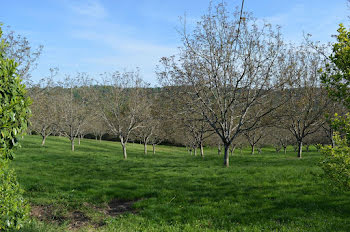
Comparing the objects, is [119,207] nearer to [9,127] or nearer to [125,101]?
[9,127]

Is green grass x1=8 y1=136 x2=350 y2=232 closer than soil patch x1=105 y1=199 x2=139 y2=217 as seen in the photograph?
Yes

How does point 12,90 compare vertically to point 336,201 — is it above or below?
above

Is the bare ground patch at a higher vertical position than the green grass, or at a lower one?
lower

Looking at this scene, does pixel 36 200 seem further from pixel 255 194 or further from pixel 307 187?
pixel 307 187

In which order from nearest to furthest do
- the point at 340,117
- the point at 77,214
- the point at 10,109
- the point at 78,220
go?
1. the point at 10,109
2. the point at 340,117
3. the point at 78,220
4. the point at 77,214

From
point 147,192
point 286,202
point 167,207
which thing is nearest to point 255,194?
point 286,202

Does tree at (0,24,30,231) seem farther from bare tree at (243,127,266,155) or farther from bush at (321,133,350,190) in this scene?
bare tree at (243,127,266,155)

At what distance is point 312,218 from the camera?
9008 mm

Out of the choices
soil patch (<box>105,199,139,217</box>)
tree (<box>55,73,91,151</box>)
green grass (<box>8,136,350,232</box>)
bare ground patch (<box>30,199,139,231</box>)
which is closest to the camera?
green grass (<box>8,136,350,232</box>)

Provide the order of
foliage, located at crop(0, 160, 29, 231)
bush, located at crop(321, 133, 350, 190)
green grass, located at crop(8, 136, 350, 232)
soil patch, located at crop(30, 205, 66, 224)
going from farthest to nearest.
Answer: soil patch, located at crop(30, 205, 66, 224) → green grass, located at crop(8, 136, 350, 232) → bush, located at crop(321, 133, 350, 190) → foliage, located at crop(0, 160, 29, 231)

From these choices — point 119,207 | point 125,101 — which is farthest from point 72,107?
point 119,207

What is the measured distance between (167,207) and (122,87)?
2323 centimetres

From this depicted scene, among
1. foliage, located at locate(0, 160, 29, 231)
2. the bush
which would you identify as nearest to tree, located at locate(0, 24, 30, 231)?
foliage, located at locate(0, 160, 29, 231)

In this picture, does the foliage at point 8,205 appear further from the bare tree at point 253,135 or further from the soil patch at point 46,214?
the bare tree at point 253,135
